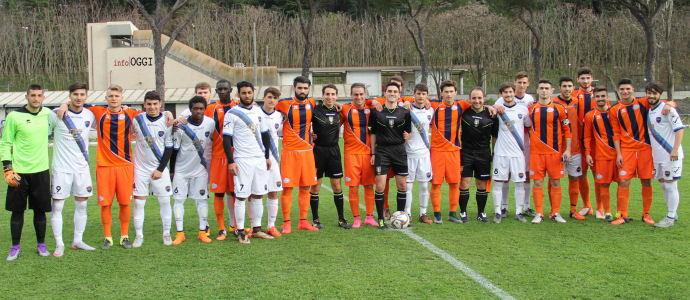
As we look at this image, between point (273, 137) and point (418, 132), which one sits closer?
point (273, 137)

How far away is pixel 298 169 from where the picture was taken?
7160mm

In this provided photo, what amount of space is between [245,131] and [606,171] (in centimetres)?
502

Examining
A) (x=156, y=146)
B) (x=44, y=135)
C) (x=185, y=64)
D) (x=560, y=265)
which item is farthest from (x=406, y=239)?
(x=185, y=64)

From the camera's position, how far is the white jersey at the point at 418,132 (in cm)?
748

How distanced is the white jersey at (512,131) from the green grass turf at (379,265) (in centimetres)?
102

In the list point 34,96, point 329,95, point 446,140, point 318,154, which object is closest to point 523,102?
point 446,140

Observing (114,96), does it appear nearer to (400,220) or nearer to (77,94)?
(77,94)

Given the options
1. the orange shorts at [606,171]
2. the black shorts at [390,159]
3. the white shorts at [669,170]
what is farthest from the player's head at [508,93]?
the white shorts at [669,170]

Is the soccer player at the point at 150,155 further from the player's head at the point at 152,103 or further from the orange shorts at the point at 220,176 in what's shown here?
the orange shorts at the point at 220,176

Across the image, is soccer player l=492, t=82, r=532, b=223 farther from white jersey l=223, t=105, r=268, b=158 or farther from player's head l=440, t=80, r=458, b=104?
white jersey l=223, t=105, r=268, b=158

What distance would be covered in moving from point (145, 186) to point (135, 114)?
2.89ft

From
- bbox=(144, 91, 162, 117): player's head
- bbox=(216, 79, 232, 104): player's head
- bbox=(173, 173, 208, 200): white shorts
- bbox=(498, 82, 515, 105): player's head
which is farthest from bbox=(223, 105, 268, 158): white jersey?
bbox=(498, 82, 515, 105): player's head

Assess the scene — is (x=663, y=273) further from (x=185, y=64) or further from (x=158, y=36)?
(x=185, y=64)

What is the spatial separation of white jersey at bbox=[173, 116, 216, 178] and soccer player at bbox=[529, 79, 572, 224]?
441 cm
